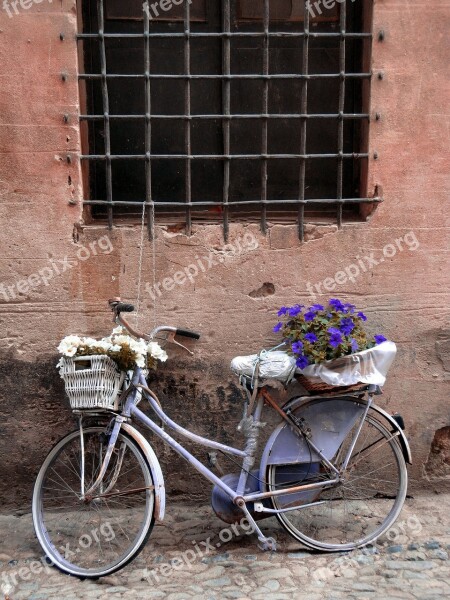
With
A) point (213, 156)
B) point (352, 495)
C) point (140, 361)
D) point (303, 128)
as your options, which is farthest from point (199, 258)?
point (352, 495)

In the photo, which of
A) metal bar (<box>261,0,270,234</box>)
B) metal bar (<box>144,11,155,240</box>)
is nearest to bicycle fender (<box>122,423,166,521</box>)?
metal bar (<box>144,11,155,240</box>)

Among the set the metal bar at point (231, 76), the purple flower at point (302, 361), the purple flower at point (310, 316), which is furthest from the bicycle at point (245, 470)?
the metal bar at point (231, 76)

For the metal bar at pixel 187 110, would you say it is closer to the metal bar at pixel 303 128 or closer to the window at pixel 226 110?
the window at pixel 226 110

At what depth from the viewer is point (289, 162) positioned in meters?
4.20

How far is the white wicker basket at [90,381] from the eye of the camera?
336cm

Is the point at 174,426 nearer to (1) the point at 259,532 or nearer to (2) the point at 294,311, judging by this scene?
(1) the point at 259,532

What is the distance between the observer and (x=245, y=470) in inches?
143

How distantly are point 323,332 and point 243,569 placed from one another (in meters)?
1.23

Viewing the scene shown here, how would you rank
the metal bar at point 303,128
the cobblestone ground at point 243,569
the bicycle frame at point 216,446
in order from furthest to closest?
1. the metal bar at point 303,128
2. the bicycle frame at point 216,446
3. the cobblestone ground at point 243,569

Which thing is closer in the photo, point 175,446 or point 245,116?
point 175,446

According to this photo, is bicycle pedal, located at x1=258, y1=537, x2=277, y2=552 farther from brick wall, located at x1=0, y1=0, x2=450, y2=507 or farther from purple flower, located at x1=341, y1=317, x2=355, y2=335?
purple flower, located at x1=341, y1=317, x2=355, y2=335

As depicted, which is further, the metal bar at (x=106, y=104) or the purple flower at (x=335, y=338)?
the metal bar at (x=106, y=104)

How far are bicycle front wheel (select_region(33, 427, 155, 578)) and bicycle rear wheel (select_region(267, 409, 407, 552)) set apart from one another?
740mm

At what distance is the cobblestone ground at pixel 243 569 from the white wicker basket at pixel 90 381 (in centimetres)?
85
